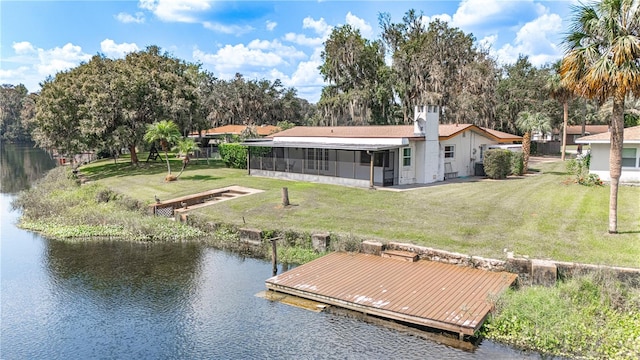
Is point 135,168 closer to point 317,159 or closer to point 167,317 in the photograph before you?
point 317,159

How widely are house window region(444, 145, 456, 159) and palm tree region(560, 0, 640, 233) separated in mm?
12667

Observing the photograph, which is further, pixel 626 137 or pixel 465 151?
pixel 465 151

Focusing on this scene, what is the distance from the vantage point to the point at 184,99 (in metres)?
32.0

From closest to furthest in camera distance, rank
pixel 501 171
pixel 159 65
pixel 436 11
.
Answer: pixel 501 171 → pixel 159 65 → pixel 436 11

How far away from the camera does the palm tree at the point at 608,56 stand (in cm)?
1116

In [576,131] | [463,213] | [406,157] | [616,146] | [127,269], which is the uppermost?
[576,131]

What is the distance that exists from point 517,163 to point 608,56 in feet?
50.7

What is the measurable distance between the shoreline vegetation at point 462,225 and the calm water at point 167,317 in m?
1.21

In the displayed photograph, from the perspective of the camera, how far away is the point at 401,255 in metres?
12.7

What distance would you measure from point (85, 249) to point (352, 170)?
13233 millimetres

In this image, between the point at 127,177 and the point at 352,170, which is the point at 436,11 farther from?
the point at 127,177

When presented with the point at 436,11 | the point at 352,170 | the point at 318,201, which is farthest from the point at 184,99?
the point at 436,11

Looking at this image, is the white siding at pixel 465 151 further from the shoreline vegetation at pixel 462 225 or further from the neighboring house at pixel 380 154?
the shoreline vegetation at pixel 462 225

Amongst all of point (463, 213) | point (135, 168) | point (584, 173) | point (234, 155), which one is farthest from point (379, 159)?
point (135, 168)
